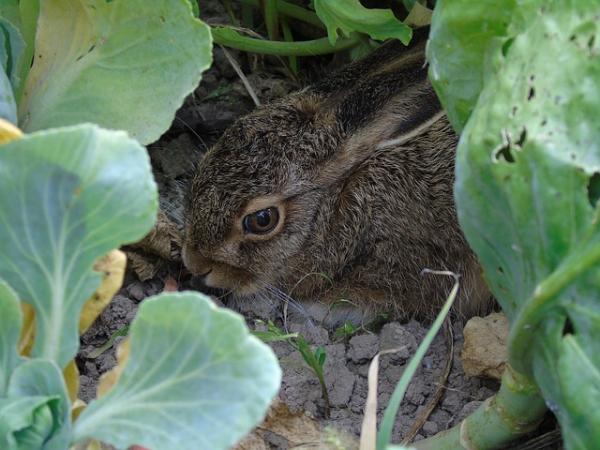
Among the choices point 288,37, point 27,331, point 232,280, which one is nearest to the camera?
point 27,331

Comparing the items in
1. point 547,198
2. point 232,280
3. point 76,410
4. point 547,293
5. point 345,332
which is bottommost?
point 232,280

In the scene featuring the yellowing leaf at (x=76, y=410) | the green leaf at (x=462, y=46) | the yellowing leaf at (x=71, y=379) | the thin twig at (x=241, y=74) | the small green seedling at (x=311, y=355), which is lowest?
the small green seedling at (x=311, y=355)

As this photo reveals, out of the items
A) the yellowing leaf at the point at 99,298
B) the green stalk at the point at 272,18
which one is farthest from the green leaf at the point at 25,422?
the green stalk at the point at 272,18

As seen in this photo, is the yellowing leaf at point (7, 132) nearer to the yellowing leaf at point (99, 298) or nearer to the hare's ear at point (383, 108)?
the yellowing leaf at point (99, 298)

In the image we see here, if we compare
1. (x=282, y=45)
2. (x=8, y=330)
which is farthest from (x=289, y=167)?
(x=8, y=330)

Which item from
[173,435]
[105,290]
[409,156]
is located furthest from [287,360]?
[173,435]

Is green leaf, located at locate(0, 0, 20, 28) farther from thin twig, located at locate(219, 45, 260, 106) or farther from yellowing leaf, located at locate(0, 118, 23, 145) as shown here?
thin twig, located at locate(219, 45, 260, 106)

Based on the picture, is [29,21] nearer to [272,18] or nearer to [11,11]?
[11,11]
